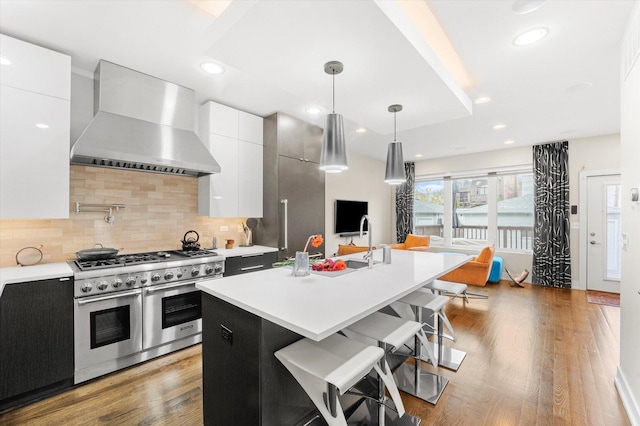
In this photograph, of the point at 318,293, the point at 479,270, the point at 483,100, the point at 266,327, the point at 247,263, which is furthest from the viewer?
the point at 479,270

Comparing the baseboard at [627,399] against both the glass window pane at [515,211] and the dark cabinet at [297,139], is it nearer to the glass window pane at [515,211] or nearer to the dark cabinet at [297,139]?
the dark cabinet at [297,139]

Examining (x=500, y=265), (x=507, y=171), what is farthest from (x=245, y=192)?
(x=507, y=171)

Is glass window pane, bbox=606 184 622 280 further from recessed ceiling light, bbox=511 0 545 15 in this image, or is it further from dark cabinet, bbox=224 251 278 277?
dark cabinet, bbox=224 251 278 277

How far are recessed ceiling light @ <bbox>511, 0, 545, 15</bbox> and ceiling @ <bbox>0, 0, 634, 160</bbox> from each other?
26mm

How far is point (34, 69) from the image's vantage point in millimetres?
2150

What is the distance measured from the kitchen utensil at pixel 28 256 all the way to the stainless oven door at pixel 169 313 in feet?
3.04

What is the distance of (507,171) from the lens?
5992mm

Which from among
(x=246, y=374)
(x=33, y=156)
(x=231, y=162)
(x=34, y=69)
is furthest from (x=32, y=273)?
(x=231, y=162)

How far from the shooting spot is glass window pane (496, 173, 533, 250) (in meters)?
5.84

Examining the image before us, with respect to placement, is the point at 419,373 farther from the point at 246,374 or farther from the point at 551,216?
the point at 551,216

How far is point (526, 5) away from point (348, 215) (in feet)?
14.3

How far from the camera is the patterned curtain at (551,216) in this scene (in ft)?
17.2

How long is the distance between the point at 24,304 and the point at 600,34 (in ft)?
15.4

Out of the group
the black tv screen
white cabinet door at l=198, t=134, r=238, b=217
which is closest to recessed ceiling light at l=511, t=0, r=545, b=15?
white cabinet door at l=198, t=134, r=238, b=217
